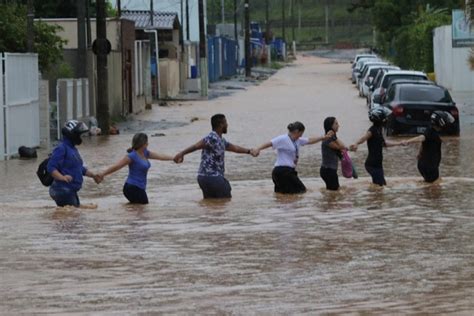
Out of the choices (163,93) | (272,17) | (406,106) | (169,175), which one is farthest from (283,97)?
(272,17)

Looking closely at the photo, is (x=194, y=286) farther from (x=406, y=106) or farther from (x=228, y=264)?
(x=406, y=106)

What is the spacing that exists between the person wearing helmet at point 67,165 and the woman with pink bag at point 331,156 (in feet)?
13.1

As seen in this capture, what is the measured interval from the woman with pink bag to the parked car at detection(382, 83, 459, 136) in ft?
39.3

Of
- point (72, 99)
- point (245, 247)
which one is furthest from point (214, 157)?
point (72, 99)

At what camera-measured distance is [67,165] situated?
16.5 m

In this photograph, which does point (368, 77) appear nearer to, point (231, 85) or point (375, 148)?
point (231, 85)

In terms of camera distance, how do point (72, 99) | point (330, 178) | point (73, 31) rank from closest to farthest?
point (330, 178) < point (72, 99) < point (73, 31)

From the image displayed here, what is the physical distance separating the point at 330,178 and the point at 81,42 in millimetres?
20041

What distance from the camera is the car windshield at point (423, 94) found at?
3222 centimetres

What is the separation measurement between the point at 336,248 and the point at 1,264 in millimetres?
3281

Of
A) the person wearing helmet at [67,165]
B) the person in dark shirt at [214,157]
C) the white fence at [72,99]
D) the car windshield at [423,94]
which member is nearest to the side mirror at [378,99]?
the car windshield at [423,94]

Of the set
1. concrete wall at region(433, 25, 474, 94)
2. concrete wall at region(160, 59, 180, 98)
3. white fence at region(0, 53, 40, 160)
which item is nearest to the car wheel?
white fence at region(0, 53, 40, 160)

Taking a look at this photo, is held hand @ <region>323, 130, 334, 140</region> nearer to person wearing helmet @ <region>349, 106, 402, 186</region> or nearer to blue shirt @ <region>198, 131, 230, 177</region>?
person wearing helmet @ <region>349, 106, 402, 186</region>

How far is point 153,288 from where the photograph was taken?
428 inches
